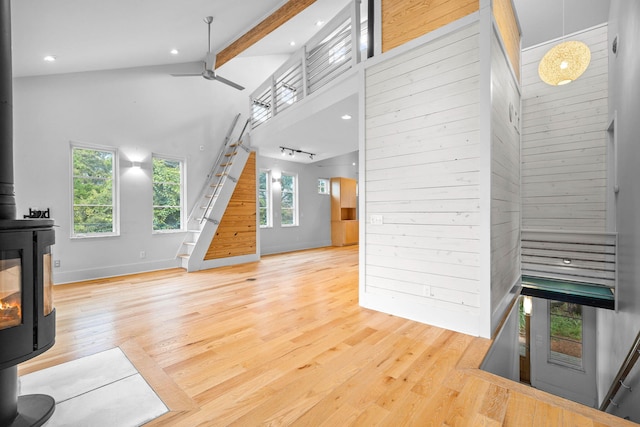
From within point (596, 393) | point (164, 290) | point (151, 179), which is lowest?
point (596, 393)

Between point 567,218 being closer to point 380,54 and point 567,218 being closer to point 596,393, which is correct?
point 596,393

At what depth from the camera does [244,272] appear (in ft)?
18.4

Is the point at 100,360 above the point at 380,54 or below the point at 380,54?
below

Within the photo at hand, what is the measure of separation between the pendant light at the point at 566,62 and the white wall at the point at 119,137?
6.20 metres

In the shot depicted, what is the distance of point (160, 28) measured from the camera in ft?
14.2

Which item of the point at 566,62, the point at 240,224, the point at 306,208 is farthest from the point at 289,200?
the point at 566,62

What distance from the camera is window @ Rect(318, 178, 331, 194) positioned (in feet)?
32.1

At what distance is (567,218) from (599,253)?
965 mm

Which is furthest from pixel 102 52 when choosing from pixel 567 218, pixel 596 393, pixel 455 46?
pixel 596 393

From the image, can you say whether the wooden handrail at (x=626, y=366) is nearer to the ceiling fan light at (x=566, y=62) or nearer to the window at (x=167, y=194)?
the ceiling fan light at (x=566, y=62)

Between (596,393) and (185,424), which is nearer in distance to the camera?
(185,424)

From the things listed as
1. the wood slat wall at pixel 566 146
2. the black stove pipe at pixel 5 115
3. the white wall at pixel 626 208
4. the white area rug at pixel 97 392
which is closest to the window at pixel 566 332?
the white wall at pixel 626 208

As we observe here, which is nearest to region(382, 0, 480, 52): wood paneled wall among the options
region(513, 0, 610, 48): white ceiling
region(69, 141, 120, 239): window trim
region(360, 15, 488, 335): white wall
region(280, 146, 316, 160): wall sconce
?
region(360, 15, 488, 335): white wall

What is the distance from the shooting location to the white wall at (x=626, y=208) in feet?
10.1
